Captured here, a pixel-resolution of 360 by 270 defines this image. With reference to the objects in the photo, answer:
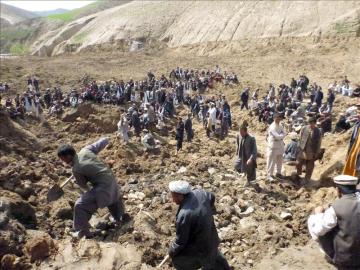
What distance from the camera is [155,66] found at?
103 ft

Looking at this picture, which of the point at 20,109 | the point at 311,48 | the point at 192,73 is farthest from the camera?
the point at 311,48

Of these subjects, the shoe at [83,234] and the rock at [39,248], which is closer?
the rock at [39,248]

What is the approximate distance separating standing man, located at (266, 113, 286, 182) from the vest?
14.6 ft

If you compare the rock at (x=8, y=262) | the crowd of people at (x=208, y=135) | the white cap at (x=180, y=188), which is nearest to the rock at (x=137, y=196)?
the crowd of people at (x=208, y=135)

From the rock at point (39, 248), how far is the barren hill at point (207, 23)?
31.0m

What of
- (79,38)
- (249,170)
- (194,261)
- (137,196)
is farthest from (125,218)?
(79,38)

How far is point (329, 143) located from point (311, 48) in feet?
77.0

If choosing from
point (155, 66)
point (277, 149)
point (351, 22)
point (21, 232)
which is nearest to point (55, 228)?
point (21, 232)

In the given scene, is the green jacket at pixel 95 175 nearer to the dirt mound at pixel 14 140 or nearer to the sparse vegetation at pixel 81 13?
the dirt mound at pixel 14 140

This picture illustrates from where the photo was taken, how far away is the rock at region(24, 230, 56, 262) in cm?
457

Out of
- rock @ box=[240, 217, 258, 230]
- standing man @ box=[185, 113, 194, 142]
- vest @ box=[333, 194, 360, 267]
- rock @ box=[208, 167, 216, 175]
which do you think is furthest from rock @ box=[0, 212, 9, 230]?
standing man @ box=[185, 113, 194, 142]

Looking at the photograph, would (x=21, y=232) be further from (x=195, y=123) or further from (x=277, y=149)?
(x=195, y=123)

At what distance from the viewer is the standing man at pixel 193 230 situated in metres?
3.73

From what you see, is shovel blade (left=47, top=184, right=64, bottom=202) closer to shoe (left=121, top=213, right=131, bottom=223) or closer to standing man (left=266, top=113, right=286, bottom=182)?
shoe (left=121, top=213, right=131, bottom=223)
